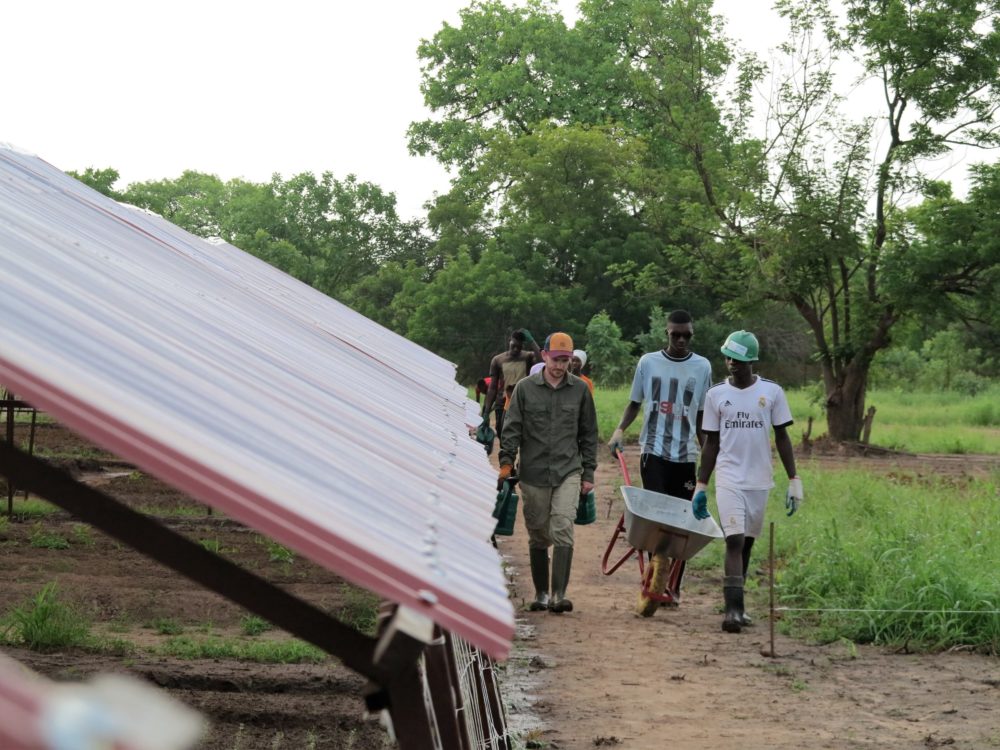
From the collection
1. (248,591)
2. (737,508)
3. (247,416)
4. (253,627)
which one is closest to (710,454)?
(737,508)

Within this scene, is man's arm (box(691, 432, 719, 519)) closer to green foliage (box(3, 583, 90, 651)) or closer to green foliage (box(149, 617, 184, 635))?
green foliage (box(149, 617, 184, 635))

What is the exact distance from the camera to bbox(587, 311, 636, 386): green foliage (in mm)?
39125

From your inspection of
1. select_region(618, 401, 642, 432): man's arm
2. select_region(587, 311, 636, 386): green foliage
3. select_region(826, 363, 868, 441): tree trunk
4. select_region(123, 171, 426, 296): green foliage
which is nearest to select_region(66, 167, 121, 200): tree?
select_region(123, 171, 426, 296): green foliage

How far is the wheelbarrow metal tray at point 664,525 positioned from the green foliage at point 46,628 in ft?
10.2

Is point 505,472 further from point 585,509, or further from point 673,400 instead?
point 673,400

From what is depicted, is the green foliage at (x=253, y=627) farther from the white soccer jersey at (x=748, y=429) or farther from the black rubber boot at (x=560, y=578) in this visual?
the white soccer jersey at (x=748, y=429)

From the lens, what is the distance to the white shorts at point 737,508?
326 inches

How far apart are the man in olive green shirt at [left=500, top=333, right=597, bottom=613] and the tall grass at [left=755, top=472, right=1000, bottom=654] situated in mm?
1500

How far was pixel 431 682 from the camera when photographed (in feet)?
11.3

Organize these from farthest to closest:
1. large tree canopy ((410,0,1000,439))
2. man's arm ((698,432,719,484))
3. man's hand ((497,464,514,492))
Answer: large tree canopy ((410,0,1000,439))
man's hand ((497,464,514,492))
man's arm ((698,432,719,484))

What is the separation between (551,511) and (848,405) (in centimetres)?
1688

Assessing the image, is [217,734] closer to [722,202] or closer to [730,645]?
[730,645]

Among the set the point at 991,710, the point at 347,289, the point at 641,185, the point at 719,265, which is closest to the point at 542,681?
the point at 991,710

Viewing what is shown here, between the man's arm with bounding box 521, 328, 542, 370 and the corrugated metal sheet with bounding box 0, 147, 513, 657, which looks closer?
the corrugated metal sheet with bounding box 0, 147, 513, 657
